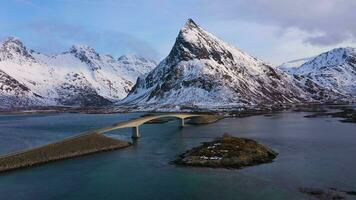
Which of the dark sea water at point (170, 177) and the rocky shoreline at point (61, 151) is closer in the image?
the dark sea water at point (170, 177)

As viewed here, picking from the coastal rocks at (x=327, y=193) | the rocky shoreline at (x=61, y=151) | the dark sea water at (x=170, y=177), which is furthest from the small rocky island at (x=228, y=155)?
the rocky shoreline at (x=61, y=151)

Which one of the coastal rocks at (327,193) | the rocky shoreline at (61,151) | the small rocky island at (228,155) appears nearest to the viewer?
the coastal rocks at (327,193)

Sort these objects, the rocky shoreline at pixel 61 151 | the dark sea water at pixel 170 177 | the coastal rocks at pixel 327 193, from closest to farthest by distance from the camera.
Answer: the coastal rocks at pixel 327 193 < the dark sea water at pixel 170 177 < the rocky shoreline at pixel 61 151

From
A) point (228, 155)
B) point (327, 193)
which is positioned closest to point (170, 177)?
point (228, 155)

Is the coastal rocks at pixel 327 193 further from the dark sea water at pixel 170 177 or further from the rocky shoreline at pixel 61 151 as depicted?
the rocky shoreline at pixel 61 151

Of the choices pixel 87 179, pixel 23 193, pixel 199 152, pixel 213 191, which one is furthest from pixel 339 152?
pixel 23 193

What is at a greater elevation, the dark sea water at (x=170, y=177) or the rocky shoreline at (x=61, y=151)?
the rocky shoreline at (x=61, y=151)

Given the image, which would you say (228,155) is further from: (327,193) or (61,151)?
(61,151)

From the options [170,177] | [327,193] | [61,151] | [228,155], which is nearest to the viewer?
[327,193]

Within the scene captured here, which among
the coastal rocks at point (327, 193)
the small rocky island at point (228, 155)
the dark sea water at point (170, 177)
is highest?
the small rocky island at point (228, 155)

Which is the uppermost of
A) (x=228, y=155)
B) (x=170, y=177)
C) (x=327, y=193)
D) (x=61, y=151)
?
(x=61, y=151)
